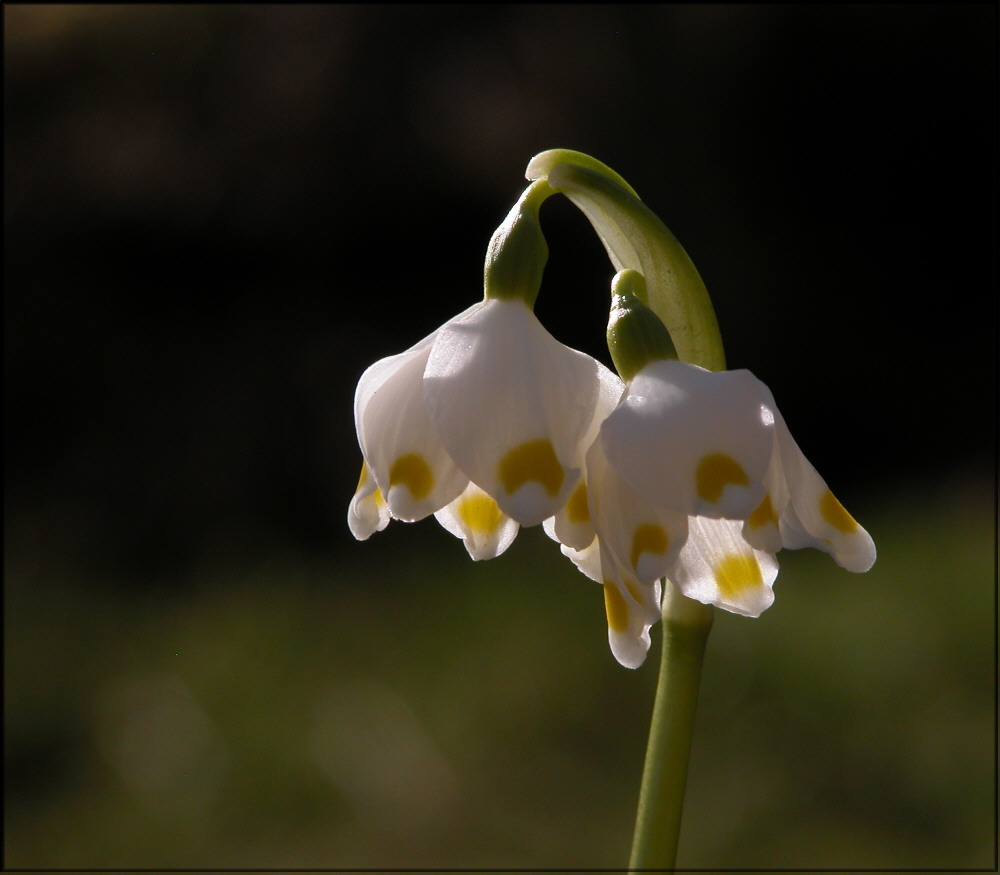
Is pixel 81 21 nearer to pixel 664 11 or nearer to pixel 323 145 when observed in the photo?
pixel 323 145

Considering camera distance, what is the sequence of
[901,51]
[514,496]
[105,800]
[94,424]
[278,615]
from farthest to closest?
[94,424] → [901,51] → [278,615] → [105,800] → [514,496]

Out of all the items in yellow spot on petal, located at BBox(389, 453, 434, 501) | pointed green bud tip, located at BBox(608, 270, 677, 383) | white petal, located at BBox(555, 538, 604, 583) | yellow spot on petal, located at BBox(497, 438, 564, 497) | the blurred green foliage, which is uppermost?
pointed green bud tip, located at BBox(608, 270, 677, 383)

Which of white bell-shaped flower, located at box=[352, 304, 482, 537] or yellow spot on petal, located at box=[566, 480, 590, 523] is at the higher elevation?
white bell-shaped flower, located at box=[352, 304, 482, 537]

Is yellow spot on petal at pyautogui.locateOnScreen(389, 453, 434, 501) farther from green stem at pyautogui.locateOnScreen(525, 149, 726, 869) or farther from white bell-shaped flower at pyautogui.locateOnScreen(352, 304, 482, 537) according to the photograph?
green stem at pyautogui.locateOnScreen(525, 149, 726, 869)

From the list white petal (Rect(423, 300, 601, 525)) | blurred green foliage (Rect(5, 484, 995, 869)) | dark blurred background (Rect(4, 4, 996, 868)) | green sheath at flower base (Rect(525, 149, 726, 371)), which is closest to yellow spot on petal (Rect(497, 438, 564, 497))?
white petal (Rect(423, 300, 601, 525))

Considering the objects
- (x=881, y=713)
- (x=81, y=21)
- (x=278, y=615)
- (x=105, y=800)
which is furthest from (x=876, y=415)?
(x=81, y=21)

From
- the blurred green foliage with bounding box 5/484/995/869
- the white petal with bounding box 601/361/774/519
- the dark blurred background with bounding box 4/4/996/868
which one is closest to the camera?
the white petal with bounding box 601/361/774/519

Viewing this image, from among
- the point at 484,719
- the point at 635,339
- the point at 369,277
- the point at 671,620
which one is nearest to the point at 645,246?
the point at 635,339
